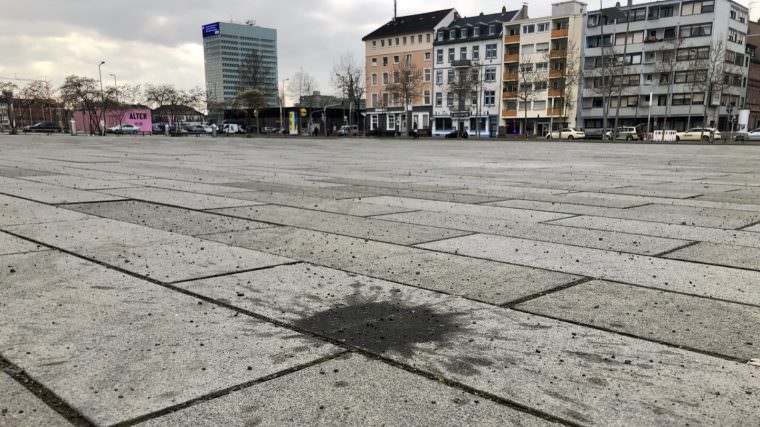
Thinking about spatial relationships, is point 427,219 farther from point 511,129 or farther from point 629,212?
point 511,129

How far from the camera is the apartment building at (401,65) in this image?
96.7 m

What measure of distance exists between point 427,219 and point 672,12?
270 feet

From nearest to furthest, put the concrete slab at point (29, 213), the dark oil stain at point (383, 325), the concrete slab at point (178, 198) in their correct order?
1. the dark oil stain at point (383, 325)
2. the concrete slab at point (29, 213)
3. the concrete slab at point (178, 198)

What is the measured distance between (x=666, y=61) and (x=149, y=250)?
80.4 meters

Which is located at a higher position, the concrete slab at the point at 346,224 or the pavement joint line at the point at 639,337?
the pavement joint line at the point at 639,337

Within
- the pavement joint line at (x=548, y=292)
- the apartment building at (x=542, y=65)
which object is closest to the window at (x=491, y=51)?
the apartment building at (x=542, y=65)

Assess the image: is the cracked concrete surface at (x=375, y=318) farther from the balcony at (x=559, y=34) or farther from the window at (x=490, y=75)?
the window at (x=490, y=75)

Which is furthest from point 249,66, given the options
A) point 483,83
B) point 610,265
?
point 610,265

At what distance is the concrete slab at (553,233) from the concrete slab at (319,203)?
0.51 metres

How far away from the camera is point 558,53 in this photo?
82.4m

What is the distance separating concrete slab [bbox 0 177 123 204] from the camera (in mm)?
8678

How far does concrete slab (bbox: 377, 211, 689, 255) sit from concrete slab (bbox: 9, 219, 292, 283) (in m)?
2.65

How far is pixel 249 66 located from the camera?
91.1 meters

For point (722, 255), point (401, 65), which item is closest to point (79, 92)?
point (401, 65)
